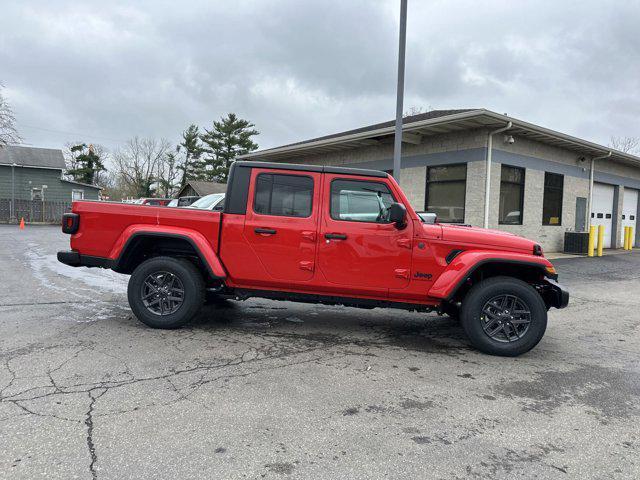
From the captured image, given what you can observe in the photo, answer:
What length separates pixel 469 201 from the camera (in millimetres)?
13891

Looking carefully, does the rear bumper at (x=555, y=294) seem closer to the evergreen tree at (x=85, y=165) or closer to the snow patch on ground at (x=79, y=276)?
the snow patch on ground at (x=79, y=276)

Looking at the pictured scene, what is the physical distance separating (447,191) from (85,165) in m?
59.1

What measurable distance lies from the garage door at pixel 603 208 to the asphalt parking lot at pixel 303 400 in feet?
48.2

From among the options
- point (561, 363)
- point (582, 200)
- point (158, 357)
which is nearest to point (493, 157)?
point (582, 200)

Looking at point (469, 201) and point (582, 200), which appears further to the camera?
point (582, 200)

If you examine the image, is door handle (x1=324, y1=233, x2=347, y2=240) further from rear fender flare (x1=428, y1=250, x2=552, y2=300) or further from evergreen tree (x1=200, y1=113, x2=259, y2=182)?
evergreen tree (x1=200, y1=113, x2=259, y2=182)

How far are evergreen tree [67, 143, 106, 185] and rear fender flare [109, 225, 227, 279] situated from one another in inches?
2325

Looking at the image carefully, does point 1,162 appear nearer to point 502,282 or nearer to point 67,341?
point 67,341

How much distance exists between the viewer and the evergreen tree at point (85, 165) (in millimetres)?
57031

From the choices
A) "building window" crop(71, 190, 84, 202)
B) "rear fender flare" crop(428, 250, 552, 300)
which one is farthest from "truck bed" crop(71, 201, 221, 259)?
"building window" crop(71, 190, 84, 202)

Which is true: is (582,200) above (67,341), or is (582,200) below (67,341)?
above

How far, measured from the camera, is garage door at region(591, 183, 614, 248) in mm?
18672

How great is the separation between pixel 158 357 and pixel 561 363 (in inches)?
163

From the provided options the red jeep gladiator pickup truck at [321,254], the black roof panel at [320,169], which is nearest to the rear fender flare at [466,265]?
the red jeep gladiator pickup truck at [321,254]
